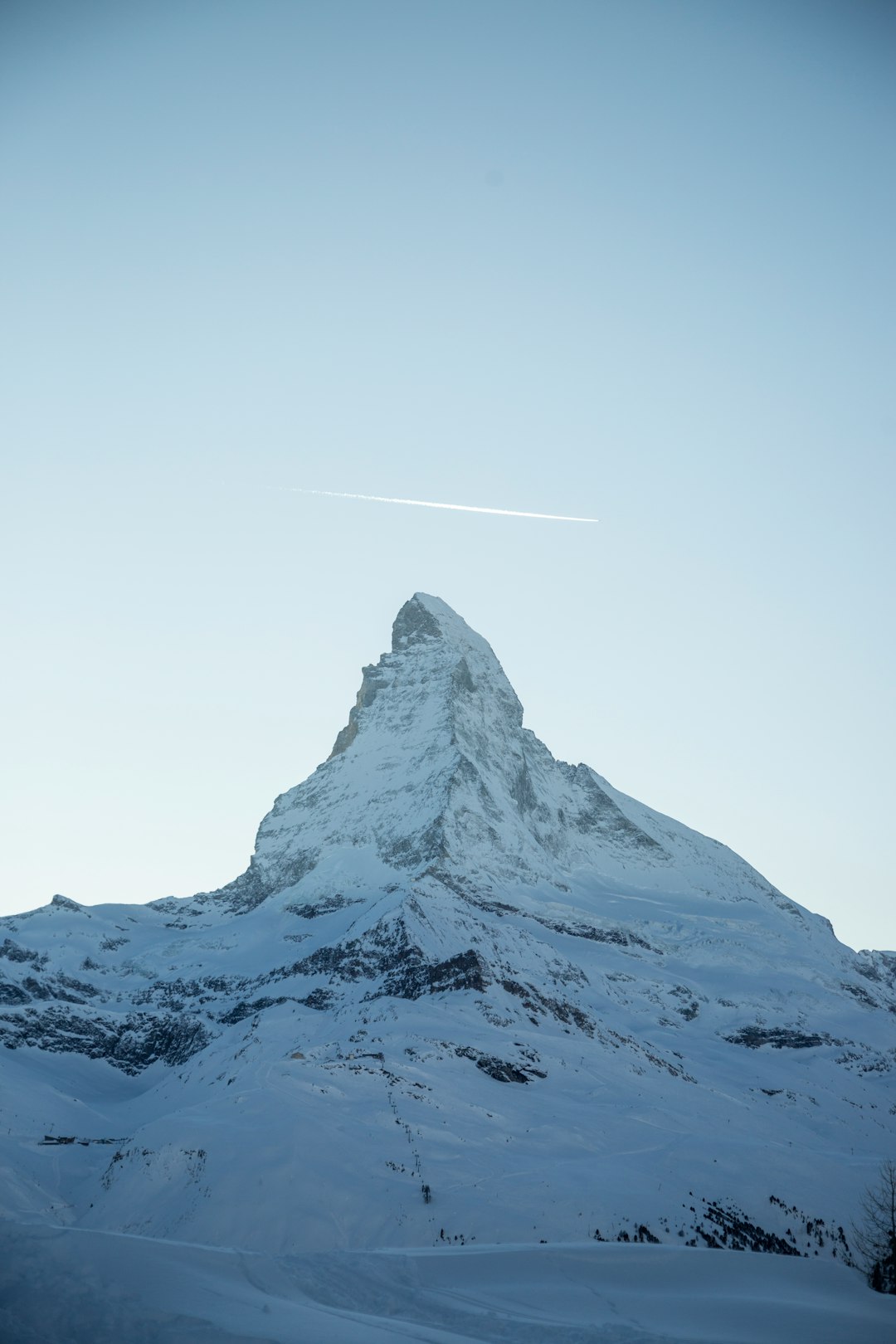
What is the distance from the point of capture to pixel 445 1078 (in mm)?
58812

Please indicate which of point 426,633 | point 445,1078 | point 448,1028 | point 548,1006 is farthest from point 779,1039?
point 426,633

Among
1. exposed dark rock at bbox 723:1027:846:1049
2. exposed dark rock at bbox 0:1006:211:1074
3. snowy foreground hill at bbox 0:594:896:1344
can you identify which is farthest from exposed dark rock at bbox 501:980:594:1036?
exposed dark rock at bbox 0:1006:211:1074

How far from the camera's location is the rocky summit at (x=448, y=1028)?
40781 mm

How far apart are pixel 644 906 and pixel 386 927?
205 ft

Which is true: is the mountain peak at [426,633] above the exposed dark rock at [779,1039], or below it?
above

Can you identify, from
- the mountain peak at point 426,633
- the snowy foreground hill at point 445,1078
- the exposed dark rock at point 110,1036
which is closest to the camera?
the snowy foreground hill at point 445,1078

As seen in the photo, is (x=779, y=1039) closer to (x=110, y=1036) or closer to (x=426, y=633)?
(x=110, y=1036)

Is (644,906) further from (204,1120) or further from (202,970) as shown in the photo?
(204,1120)

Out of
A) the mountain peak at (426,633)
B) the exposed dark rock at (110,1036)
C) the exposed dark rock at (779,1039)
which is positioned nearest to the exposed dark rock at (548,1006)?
the exposed dark rock at (779,1039)

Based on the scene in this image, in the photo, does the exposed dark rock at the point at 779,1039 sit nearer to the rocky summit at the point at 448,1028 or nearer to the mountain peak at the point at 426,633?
the rocky summit at the point at 448,1028

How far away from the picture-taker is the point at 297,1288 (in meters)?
17.0

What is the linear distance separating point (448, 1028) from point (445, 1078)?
12.9 metres

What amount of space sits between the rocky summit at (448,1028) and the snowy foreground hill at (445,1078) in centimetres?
35

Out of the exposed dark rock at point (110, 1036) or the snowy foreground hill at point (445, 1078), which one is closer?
the snowy foreground hill at point (445, 1078)
